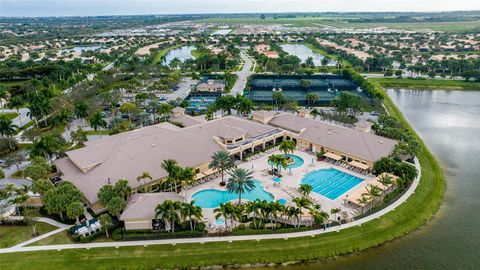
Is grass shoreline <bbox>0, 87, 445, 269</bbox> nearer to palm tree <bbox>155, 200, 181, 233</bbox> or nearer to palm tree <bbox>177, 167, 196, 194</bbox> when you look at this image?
palm tree <bbox>155, 200, 181, 233</bbox>

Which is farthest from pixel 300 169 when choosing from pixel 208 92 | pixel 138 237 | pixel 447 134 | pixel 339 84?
pixel 339 84

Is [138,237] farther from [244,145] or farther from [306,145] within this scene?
[306,145]

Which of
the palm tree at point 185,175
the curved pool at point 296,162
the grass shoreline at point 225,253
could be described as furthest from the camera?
the curved pool at point 296,162

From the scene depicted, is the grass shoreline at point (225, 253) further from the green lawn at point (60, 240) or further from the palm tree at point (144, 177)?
the palm tree at point (144, 177)

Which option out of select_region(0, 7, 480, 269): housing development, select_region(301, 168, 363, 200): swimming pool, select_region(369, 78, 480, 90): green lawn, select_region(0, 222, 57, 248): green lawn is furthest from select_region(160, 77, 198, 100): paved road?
select_region(369, 78, 480, 90): green lawn

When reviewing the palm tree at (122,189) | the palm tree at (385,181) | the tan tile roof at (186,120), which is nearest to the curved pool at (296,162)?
the palm tree at (385,181)

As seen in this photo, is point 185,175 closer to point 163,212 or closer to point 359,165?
point 163,212

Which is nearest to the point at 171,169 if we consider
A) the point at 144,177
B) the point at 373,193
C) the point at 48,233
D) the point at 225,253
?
the point at 144,177
